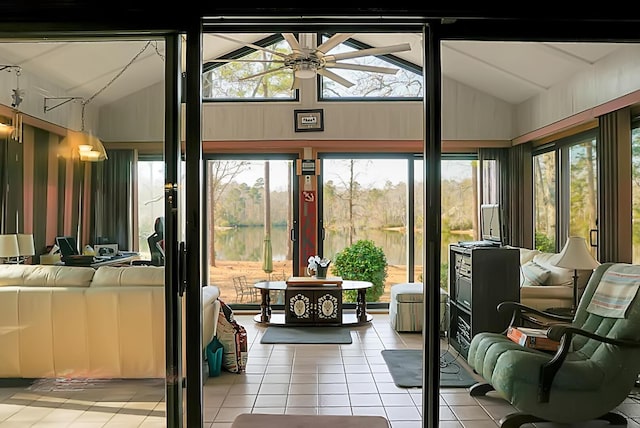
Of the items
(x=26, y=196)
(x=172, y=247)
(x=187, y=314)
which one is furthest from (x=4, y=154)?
(x=187, y=314)

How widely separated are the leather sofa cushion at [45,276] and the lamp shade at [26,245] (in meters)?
0.07

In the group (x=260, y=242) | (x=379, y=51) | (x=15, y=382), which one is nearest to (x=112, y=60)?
(x=15, y=382)

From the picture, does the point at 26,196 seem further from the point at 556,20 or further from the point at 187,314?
the point at 556,20

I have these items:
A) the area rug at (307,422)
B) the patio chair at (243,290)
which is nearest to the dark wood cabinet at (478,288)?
the area rug at (307,422)

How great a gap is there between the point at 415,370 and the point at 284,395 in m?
1.23

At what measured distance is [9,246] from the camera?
2564 mm

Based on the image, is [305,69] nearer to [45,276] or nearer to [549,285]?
[549,285]

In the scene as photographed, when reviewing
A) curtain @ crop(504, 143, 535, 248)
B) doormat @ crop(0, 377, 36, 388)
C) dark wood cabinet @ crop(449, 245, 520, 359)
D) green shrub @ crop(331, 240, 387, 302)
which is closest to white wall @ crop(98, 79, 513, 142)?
green shrub @ crop(331, 240, 387, 302)

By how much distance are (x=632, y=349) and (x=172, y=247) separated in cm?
237

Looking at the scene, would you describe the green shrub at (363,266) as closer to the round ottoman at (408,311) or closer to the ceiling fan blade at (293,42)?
the round ottoman at (408,311)

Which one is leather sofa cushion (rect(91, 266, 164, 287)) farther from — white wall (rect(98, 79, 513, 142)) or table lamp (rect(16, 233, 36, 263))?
white wall (rect(98, 79, 513, 142))

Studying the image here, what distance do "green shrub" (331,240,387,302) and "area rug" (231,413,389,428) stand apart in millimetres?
4427

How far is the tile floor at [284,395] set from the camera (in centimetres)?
250

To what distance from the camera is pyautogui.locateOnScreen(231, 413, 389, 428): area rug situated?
107 inches
